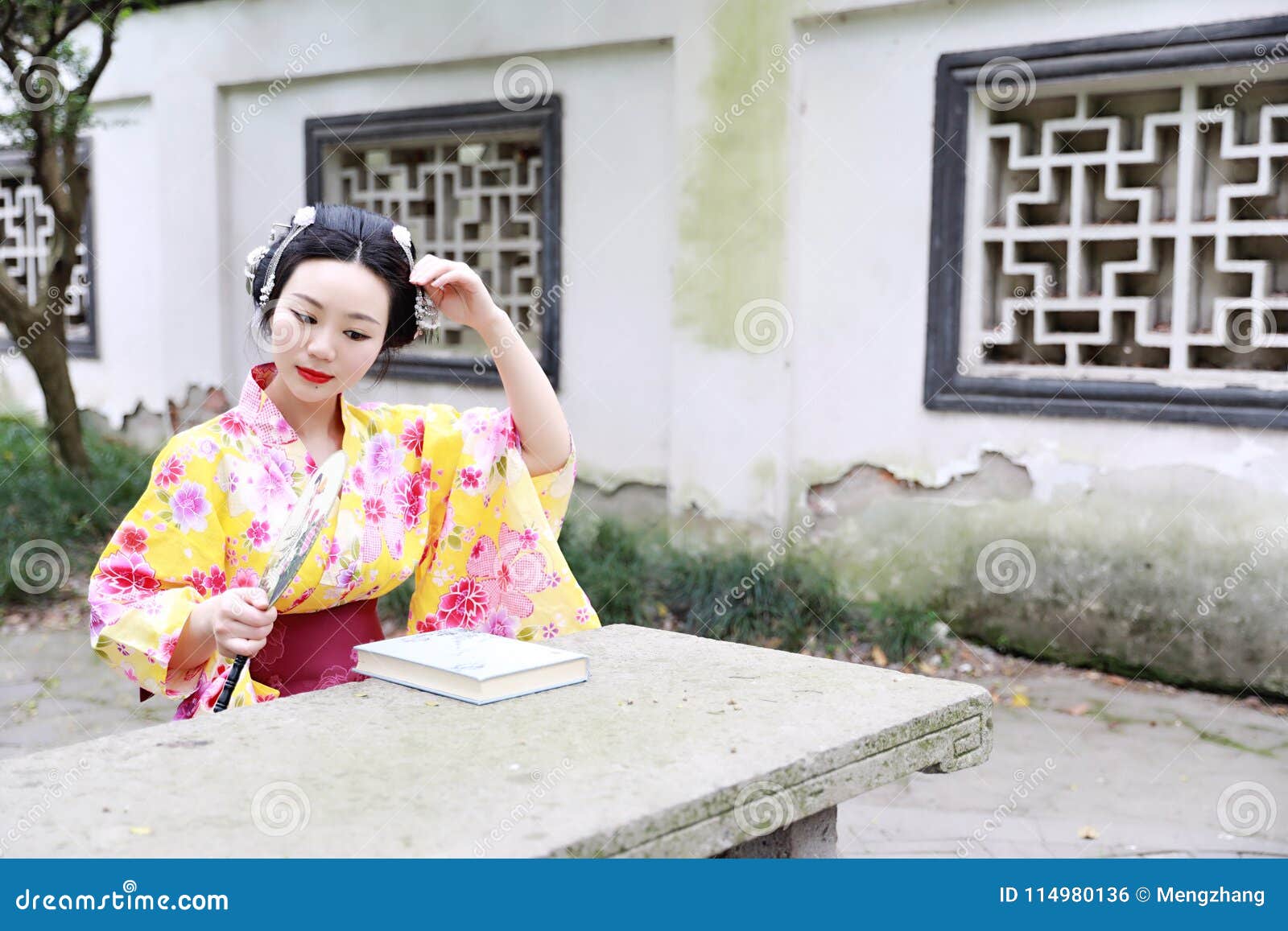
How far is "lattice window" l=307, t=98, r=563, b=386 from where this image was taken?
250 inches

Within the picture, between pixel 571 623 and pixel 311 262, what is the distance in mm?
789

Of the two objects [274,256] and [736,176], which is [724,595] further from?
[274,256]

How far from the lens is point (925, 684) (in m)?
2.10

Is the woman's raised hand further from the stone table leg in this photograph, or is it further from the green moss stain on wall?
the green moss stain on wall

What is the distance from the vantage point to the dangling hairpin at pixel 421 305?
2301mm

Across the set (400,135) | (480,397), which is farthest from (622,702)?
(400,135)

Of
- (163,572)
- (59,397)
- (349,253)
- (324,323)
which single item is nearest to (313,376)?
(324,323)

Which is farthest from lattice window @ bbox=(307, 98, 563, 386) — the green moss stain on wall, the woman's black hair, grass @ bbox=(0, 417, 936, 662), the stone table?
the stone table

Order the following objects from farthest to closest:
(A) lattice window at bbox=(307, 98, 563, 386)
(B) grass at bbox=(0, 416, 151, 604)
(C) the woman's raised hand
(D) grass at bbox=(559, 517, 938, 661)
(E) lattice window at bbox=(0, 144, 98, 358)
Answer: (E) lattice window at bbox=(0, 144, 98, 358), (B) grass at bbox=(0, 416, 151, 604), (A) lattice window at bbox=(307, 98, 563, 386), (D) grass at bbox=(559, 517, 938, 661), (C) the woman's raised hand

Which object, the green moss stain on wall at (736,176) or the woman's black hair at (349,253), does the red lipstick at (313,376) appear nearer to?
the woman's black hair at (349,253)

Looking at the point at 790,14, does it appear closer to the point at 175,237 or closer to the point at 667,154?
the point at 667,154

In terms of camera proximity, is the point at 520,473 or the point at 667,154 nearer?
the point at 520,473

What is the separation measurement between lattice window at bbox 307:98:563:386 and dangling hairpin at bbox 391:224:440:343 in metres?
3.88

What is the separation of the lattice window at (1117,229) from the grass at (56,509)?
415 centimetres
